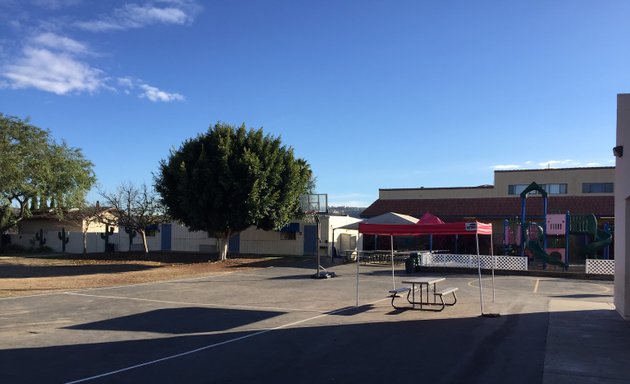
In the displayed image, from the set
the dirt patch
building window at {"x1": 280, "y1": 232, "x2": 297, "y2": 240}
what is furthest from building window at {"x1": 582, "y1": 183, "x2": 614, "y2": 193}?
the dirt patch

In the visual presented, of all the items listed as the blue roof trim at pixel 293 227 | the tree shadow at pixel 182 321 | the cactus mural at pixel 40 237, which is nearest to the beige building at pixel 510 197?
the blue roof trim at pixel 293 227

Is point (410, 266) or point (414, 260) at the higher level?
point (414, 260)

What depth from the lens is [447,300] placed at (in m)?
16.1

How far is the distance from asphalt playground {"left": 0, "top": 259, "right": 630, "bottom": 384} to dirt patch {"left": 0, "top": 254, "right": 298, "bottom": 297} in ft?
10.2

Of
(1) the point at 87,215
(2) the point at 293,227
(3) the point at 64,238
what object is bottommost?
(3) the point at 64,238

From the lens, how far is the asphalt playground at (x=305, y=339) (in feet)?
24.8

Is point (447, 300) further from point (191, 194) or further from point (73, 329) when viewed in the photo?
point (191, 194)

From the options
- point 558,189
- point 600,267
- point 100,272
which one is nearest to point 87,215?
point 100,272

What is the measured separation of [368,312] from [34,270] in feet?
68.9

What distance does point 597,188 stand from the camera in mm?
47000

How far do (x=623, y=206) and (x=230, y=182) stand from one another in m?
21.8

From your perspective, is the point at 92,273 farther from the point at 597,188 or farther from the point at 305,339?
the point at 597,188

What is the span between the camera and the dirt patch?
2070cm

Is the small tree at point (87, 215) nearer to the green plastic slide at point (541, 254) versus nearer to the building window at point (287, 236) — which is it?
the building window at point (287, 236)
